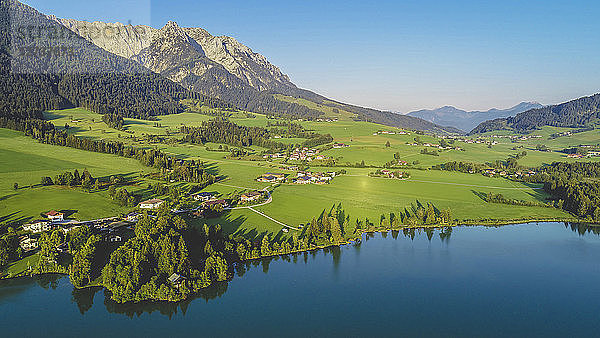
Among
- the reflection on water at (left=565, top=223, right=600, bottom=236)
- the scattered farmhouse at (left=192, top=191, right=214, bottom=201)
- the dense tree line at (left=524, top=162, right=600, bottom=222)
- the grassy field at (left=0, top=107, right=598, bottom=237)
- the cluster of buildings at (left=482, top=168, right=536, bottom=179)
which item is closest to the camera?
the grassy field at (left=0, top=107, right=598, bottom=237)

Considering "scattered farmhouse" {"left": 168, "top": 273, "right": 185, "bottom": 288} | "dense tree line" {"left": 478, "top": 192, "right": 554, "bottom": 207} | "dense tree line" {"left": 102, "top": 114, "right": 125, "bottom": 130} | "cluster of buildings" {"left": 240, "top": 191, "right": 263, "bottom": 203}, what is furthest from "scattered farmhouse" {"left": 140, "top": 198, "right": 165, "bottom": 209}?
"dense tree line" {"left": 102, "top": 114, "right": 125, "bottom": 130}

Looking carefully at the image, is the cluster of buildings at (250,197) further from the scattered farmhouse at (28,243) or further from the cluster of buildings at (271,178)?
the scattered farmhouse at (28,243)

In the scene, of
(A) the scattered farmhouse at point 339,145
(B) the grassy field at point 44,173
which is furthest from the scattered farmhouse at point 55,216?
(A) the scattered farmhouse at point 339,145

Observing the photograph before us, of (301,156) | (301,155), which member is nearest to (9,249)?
(301,156)

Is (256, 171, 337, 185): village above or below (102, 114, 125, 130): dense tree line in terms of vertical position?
below

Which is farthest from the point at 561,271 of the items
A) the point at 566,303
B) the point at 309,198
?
the point at 309,198

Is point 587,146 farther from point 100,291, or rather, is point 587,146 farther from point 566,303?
point 100,291

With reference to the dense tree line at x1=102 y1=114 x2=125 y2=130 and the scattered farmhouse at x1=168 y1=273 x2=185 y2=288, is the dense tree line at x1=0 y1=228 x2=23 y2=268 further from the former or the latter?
the dense tree line at x1=102 y1=114 x2=125 y2=130
